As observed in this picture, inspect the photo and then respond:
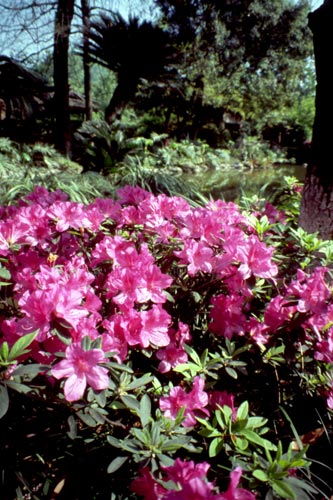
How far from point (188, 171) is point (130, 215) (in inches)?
471

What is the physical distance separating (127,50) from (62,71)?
15.4ft

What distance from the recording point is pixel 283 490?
2.33ft

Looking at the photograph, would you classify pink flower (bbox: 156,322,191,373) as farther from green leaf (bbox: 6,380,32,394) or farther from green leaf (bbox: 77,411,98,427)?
green leaf (bbox: 6,380,32,394)

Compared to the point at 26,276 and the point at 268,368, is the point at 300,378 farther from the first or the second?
the point at 26,276

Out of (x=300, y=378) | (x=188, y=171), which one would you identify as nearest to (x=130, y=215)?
(x=300, y=378)

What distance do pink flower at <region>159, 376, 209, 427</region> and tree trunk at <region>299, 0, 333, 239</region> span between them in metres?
1.28

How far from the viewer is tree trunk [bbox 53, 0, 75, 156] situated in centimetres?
773

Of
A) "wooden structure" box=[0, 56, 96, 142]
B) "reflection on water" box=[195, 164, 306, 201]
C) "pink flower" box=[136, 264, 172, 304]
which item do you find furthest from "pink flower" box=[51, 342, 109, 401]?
"wooden structure" box=[0, 56, 96, 142]

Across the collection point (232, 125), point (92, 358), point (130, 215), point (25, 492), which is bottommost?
point (25, 492)

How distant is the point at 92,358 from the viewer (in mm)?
737

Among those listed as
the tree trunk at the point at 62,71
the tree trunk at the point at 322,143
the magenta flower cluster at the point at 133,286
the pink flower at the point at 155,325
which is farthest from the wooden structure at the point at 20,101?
the pink flower at the point at 155,325

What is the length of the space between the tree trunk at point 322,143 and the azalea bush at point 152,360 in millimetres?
597

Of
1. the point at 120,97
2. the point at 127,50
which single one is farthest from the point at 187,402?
the point at 127,50

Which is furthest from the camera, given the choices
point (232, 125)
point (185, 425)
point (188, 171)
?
point (232, 125)
